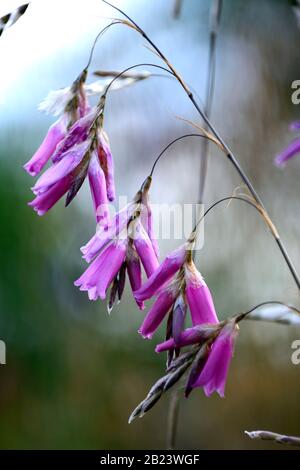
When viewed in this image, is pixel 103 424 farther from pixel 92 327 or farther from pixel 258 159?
pixel 258 159

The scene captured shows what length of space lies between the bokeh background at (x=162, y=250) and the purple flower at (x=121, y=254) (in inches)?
39.9

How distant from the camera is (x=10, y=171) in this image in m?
1.92

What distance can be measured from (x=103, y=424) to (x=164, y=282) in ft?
4.87

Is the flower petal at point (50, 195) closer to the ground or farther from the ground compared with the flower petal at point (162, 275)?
farther from the ground

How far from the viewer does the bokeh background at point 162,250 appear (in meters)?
1.61

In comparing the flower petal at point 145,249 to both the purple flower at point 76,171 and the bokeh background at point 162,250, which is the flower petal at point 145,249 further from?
the bokeh background at point 162,250

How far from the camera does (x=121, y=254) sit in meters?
0.46

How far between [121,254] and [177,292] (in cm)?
5
